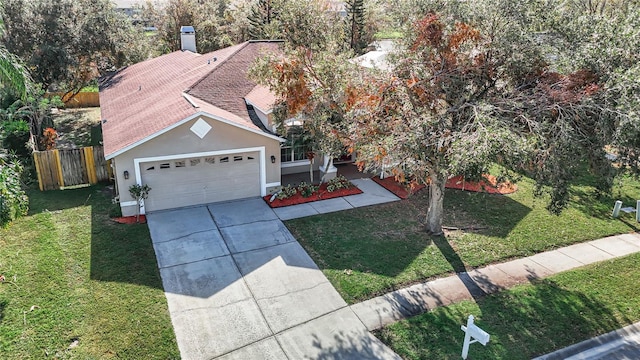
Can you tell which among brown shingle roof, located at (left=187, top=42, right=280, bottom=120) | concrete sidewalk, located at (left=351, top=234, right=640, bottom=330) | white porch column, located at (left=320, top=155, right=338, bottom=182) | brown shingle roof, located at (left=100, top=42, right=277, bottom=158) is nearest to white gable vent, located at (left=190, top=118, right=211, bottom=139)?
brown shingle roof, located at (left=100, top=42, right=277, bottom=158)

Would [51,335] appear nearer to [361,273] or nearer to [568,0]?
[361,273]

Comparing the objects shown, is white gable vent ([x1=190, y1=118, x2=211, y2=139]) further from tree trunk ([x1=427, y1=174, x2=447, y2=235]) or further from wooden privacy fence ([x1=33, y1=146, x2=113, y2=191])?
tree trunk ([x1=427, y1=174, x2=447, y2=235])

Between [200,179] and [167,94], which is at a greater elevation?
[167,94]

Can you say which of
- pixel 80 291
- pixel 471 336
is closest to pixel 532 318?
pixel 471 336

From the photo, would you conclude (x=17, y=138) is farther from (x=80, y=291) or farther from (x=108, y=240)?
(x=80, y=291)

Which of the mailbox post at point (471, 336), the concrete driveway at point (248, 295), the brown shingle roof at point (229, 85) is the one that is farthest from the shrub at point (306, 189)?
the mailbox post at point (471, 336)
